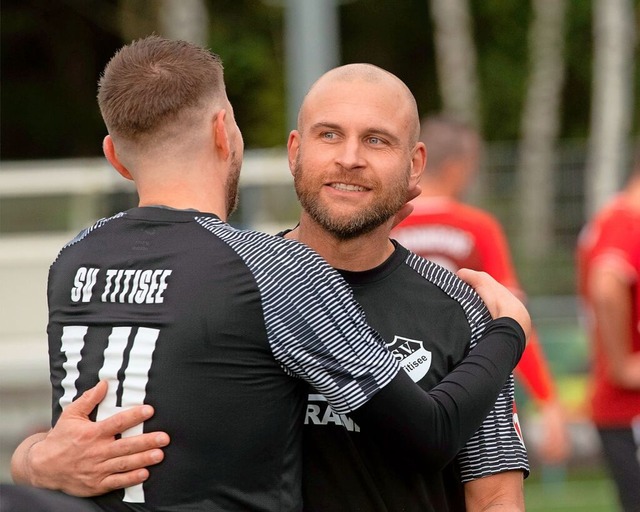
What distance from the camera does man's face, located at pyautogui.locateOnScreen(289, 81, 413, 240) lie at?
317cm

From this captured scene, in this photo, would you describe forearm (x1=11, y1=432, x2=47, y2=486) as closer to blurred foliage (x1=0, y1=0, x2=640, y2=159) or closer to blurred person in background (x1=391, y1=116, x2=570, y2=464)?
blurred person in background (x1=391, y1=116, x2=570, y2=464)

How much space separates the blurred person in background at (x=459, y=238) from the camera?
600 centimetres

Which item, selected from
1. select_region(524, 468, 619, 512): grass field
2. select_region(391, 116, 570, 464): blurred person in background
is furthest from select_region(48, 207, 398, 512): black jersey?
select_region(524, 468, 619, 512): grass field

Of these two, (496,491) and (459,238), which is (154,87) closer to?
(496,491)

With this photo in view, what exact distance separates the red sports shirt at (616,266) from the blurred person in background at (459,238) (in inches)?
9.9

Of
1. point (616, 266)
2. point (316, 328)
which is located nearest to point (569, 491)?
point (616, 266)

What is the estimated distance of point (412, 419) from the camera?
2.78 metres

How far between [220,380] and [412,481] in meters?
0.58

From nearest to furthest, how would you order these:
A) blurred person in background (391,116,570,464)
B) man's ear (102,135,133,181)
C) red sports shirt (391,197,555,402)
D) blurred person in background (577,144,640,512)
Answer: man's ear (102,135,133,181) → blurred person in background (577,144,640,512) → blurred person in background (391,116,570,464) → red sports shirt (391,197,555,402)

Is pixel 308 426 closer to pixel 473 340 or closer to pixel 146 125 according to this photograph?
pixel 473 340

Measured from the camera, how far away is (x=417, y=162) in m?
3.35

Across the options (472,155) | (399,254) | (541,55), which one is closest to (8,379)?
(472,155)

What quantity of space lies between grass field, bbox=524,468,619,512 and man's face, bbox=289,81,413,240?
268 inches

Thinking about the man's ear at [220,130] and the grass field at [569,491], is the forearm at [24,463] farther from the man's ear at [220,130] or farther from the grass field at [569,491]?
the grass field at [569,491]
